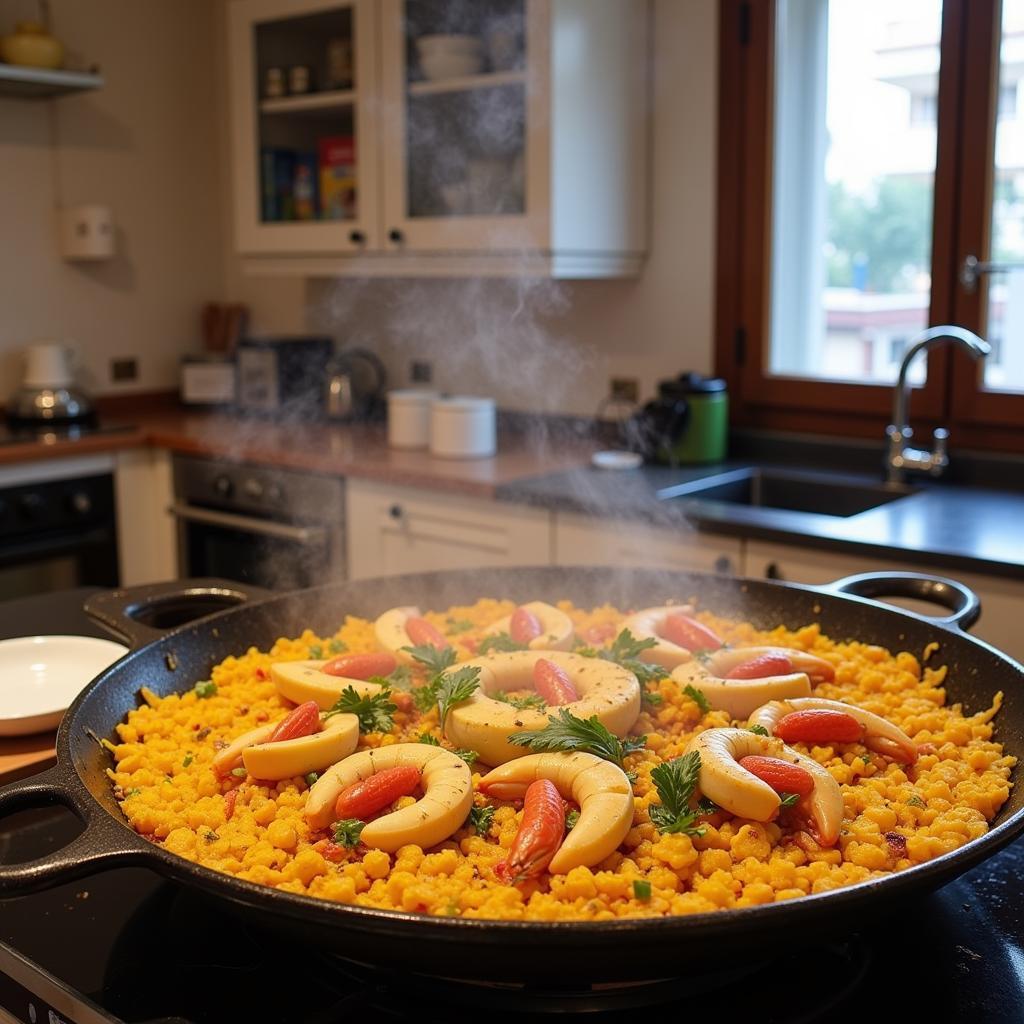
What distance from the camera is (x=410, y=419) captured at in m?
3.34

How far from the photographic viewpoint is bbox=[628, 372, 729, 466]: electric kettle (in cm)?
300

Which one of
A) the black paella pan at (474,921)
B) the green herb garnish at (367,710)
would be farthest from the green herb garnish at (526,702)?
the black paella pan at (474,921)

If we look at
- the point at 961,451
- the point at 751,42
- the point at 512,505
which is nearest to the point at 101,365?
the point at 512,505

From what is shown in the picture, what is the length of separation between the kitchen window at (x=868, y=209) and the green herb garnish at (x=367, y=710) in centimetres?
205

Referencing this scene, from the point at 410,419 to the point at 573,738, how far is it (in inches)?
92.9

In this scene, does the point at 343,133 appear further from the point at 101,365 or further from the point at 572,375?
the point at 101,365

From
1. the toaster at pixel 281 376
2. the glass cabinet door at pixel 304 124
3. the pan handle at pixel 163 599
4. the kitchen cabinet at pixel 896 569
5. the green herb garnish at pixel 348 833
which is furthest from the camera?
the toaster at pixel 281 376

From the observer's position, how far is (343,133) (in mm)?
3475

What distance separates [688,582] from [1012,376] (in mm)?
1526

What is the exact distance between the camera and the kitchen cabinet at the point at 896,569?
2.16 meters

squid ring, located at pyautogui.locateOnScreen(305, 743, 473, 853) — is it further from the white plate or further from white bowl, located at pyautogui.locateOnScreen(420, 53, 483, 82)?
white bowl, located at pyautogui.locateOnScreen(420, 53, 483, 82)

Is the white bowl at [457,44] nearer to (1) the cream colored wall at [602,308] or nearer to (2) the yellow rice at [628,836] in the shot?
(1) the cream colored wall at [602,308]

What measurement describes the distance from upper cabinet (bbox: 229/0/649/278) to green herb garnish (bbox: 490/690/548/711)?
1937 mm

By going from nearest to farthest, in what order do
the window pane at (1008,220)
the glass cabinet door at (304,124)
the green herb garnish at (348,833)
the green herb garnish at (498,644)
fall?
the green herb garnish at (348,833) → the green herb garnish at (498,644) → the window pane at (1008,220) → the glass cabinet door at (304,124)
